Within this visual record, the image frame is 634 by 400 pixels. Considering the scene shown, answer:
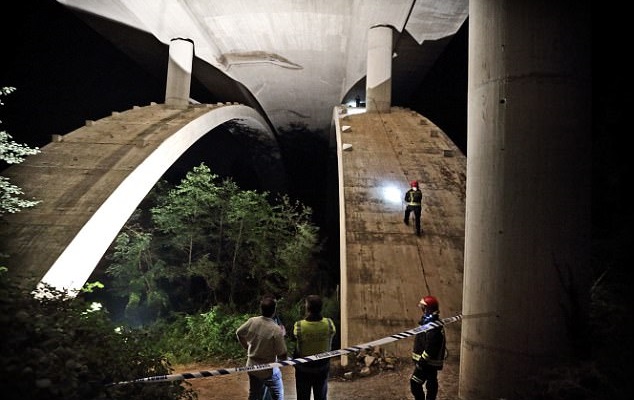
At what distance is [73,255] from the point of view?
728 cm

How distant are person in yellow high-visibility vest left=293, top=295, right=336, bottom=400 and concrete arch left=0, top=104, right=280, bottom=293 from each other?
10.0ft

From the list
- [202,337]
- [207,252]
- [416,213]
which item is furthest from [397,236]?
[207,252]

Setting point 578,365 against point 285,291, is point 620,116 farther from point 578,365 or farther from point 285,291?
point 285,291

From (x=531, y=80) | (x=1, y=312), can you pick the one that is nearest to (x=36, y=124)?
(x=1, y=312)

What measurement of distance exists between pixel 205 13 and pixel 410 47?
926 cm

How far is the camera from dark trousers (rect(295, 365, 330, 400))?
12.1 feet

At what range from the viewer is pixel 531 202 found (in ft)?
13.2

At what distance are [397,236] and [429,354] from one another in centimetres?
471

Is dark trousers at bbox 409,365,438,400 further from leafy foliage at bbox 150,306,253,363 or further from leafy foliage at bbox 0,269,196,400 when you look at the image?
leafy foliage at bbox 150,306,253,363

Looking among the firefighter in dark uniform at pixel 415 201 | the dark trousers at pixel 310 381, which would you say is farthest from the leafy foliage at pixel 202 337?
the dark trousers at pixel 310 381

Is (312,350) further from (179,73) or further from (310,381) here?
(179,73)

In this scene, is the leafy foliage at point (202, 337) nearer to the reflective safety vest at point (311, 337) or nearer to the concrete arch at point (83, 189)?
the concrete arch at point (83, 189)

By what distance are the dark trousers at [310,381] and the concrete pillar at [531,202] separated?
164 centimetres

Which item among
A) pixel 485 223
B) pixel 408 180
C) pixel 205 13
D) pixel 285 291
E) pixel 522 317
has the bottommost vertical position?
pixel 285 291
